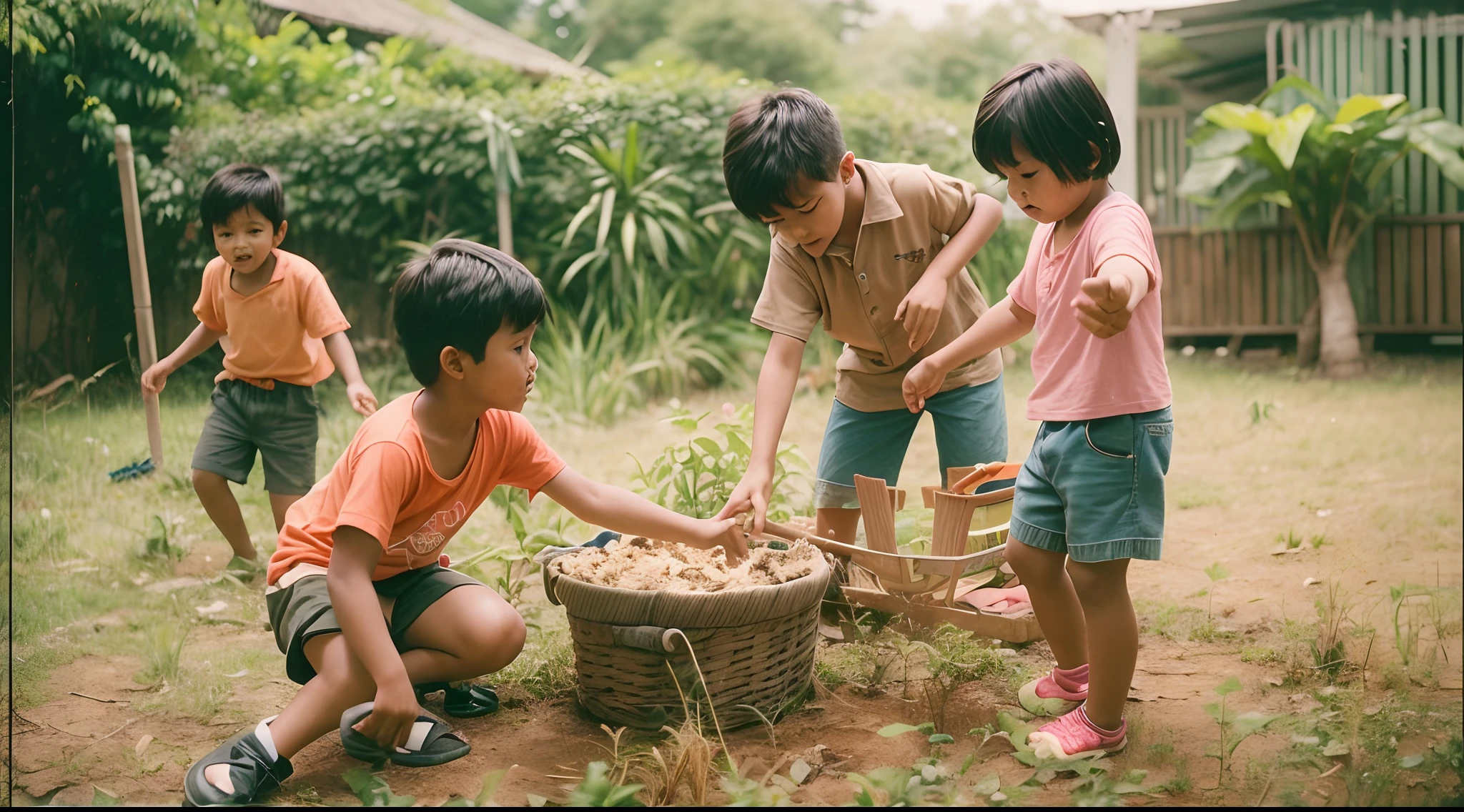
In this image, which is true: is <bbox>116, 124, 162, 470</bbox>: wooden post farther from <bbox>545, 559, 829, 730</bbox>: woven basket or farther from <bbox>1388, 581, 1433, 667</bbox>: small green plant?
<bbox>1388, 581, 1433, 667</bbox>: small green plant

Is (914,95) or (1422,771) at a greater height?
(914,95)

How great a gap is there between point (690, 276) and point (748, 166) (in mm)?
4483

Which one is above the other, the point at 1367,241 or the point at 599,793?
the point at 1367,241

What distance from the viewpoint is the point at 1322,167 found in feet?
23.4

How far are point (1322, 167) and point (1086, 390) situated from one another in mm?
6343

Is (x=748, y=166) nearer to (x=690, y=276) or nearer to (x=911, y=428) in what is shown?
(x=911, y=428)

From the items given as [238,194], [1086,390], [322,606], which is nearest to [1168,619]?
[1086,390]

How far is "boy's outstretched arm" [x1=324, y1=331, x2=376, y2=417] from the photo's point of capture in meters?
3.07

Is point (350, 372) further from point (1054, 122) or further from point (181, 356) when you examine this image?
point (1054, 122)

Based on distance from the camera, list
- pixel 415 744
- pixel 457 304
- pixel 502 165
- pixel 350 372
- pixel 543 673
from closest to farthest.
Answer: pixel 457 304
pixel 415 744
pixel 543 673
pixel 350 372
pixel 502 165

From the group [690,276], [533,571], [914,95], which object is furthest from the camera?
[914,95]

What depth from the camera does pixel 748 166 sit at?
225cm

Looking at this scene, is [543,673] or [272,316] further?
[272,316]

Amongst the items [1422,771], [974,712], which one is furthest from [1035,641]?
[1422,771]
